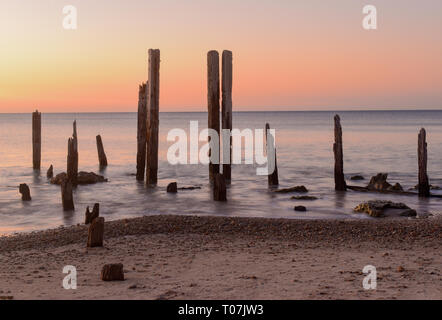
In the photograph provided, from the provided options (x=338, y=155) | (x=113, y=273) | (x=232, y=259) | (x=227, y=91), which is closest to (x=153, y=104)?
(x=227, y=91)

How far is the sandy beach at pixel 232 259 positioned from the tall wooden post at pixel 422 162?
442 cm

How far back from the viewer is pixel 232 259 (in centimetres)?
838

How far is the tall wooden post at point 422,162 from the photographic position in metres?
15.9

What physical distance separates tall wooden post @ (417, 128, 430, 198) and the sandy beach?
4.42 meters

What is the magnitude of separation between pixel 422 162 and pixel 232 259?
9.81 metres

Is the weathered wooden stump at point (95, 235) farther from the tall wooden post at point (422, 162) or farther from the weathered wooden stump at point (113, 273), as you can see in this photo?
the tall wooden post at point (422, 162)

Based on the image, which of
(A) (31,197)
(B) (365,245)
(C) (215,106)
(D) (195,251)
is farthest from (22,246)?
(C) (215,106)

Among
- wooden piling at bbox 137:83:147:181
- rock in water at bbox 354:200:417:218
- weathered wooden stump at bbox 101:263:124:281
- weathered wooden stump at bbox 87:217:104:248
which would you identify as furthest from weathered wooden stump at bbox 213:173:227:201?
weathered wooden stump at bbox 101:263:124:281

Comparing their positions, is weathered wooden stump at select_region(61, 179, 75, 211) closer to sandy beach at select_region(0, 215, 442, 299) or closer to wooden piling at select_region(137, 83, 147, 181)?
sandy beach at select_region(0, 215, 442, 299)

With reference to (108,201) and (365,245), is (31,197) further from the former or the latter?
(365,245)

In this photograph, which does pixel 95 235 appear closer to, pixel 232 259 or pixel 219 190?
pixel 232 259

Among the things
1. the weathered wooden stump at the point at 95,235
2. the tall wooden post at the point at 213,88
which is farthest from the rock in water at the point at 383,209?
the weathered wooden stump at the point at 95,235

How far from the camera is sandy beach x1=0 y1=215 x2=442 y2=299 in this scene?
6.66 meters
